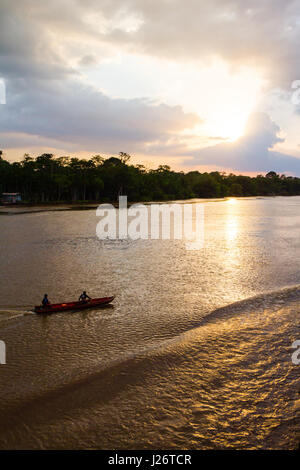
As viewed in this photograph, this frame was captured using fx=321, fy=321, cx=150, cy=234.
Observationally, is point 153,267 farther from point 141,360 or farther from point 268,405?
point 268,405

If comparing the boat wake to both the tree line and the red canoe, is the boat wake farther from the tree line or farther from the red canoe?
the tree line

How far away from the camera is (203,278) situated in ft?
73.6

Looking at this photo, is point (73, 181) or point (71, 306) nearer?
point (71, 306)

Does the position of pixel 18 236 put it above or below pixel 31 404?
above

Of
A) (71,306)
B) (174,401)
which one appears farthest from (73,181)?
(174,401)

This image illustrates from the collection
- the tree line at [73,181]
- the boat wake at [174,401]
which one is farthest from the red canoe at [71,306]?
the tree line at [73,181]

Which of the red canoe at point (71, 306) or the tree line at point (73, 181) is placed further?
the tree line at point (73, 181)

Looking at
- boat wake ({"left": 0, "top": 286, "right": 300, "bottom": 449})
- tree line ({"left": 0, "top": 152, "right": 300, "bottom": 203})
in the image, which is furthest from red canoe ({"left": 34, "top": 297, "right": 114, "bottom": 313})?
tree line ({"left": 0, "top": 152, "right": 300, "bottom": 203})

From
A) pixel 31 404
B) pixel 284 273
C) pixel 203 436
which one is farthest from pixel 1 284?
pixel 284 273

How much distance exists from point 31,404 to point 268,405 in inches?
262

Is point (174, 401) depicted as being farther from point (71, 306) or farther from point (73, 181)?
point (73, 181)

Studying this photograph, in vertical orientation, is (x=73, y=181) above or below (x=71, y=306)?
above

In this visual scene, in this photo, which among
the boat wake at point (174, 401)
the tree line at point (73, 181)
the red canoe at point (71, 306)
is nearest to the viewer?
the boat wake at point (174, 401)

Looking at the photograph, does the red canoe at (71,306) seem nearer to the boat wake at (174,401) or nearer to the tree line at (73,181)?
the boat wake at (174,401)
